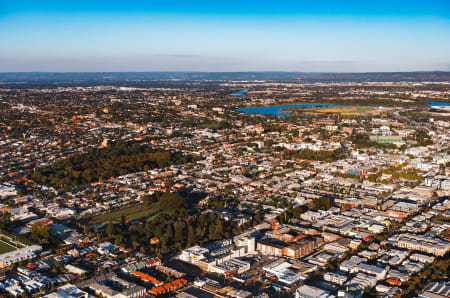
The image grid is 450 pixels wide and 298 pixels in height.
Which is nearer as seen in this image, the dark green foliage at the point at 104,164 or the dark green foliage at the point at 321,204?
the dark green foliage at the point at 321,204

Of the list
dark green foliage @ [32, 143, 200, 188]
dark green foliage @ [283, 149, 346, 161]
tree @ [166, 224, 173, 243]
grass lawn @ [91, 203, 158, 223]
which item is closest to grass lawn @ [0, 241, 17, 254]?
grass lawn @ [91, 203, 158, 223]

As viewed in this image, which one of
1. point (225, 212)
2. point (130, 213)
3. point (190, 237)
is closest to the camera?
point (190, 237)

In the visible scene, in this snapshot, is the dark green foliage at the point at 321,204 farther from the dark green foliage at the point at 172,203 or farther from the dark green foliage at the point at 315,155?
the dark green foliage at the point at 315,155

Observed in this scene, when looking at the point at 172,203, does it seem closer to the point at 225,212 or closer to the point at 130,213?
the point at 130,213

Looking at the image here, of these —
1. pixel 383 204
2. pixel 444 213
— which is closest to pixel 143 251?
pixel 383 204

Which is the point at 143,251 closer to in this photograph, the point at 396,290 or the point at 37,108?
the point at 396,290

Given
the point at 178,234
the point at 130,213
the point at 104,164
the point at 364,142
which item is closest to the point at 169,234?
the point at 178,234

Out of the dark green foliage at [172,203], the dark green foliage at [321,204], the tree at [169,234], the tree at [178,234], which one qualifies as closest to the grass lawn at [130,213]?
the dark green foliage at [172,203]

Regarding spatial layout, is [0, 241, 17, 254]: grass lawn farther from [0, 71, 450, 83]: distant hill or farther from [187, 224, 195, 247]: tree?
[0, 71, 450, 83]: distant hill
